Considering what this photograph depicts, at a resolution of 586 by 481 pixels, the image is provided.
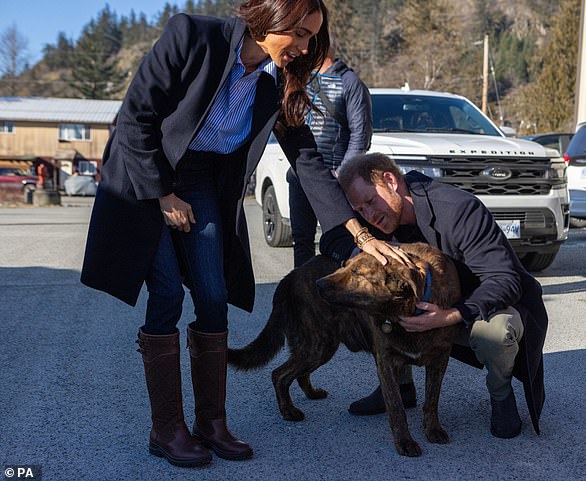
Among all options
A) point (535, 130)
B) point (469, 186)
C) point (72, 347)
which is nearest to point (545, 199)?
point (469, 186)

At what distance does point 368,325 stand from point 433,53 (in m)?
46.5

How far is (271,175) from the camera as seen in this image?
30.5 feet

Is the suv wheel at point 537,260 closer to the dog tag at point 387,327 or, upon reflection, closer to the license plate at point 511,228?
the license plate at point 511,228

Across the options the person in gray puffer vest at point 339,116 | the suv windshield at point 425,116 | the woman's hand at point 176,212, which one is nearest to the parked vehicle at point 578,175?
the suv windshield at point 425,116

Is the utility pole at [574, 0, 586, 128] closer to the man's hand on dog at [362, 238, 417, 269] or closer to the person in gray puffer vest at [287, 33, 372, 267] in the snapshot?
the person in gray puffer vest at [287, 33, 372, 267]

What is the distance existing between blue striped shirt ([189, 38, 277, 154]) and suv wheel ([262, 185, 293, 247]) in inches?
239

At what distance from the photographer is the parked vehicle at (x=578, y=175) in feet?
34.5

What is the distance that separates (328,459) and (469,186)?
4.56 meters

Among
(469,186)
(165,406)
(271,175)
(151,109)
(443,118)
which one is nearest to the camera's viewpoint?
(151,109)

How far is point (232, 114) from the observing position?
121 inches

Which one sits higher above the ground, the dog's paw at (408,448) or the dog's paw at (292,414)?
the dog's paw at (408,448)

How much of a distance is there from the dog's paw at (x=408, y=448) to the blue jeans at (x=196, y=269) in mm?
960

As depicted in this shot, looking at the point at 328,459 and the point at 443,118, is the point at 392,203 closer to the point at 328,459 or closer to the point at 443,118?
the point at 328,459

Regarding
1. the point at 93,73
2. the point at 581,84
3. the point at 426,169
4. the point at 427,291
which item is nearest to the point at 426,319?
the point at 427,291
